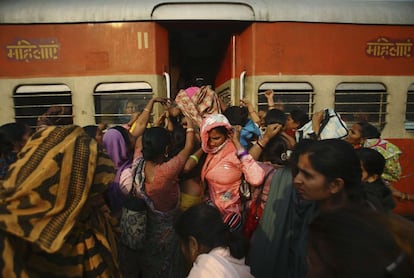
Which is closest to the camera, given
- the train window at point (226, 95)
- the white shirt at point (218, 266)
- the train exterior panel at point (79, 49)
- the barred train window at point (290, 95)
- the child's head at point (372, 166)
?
the white shirt at point (218, 266)

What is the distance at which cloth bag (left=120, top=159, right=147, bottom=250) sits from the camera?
1541 millimetres

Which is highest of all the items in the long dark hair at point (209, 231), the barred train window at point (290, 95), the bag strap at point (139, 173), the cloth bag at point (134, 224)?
the barred train window at point (290, 95)

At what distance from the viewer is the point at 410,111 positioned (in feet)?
11.6

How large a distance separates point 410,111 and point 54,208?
407cm

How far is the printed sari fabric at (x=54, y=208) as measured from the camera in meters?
0.78

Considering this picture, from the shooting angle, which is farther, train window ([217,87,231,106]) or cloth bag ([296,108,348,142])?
train window ([217,87,231,106])

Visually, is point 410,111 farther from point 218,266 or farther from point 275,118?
point 218,266

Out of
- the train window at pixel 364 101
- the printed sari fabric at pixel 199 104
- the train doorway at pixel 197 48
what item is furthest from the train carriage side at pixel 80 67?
the train window at pixel 364 101

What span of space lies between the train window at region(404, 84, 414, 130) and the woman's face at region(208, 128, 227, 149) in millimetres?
2951

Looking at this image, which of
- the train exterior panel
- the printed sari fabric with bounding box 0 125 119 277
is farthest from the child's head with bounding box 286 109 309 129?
the printed sari fabric with bounding box 0 125 119 277

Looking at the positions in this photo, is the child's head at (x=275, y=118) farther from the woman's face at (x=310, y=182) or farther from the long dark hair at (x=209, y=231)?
the long dark hair at (x=209, y=231)

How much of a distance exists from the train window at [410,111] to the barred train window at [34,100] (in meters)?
4.05

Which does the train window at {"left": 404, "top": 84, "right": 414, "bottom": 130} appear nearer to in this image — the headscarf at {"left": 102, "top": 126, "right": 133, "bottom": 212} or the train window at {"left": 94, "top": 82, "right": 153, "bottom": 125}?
the train window at {"left": 94, "top": 82, "right": 153, "bottom": 125}

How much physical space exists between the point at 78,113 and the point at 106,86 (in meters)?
0.45
